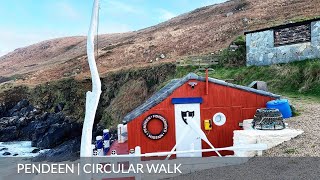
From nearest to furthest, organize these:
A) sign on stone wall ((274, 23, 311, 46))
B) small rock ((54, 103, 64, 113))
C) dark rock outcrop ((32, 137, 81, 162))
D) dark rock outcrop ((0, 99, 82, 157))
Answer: sign on stone wall ((274, 23, 311, 46)) < dark rock outcrop ((32, 137, 81, 162)) < dark rock outcrop ((0, 99, 82, 157)) < small rock ((54, 103, 64, 113))

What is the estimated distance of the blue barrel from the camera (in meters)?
13.2

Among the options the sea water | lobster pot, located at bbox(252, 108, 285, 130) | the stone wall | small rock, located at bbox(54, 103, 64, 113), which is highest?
the stone wall

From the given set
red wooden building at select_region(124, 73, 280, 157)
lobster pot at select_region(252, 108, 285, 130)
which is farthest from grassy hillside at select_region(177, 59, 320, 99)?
lobster pot at select_region(252, 108, 285, 130)

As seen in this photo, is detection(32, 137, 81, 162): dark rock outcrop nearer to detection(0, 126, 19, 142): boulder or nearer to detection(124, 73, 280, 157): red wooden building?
detection(0, 126, 19, 142): boulder

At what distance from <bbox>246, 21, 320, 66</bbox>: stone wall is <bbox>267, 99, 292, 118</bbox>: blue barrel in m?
9.17

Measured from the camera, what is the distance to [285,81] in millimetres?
21297

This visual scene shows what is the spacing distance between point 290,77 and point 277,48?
2.79 metres

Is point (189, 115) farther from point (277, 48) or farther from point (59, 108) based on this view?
point (59, 108)

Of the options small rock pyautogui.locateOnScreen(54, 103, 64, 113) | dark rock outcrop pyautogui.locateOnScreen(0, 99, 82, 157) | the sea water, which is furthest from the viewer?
small rock pyautogui.locateOnScreen(54, 103, 64, 113)

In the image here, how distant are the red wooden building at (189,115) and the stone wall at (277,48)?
10.0 metres

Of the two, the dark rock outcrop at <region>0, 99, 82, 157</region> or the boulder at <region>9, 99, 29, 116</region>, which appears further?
the boulder at <region>9, 99, 29, 116</region>

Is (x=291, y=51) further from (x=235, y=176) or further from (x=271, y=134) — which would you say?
(x=235, y=176)

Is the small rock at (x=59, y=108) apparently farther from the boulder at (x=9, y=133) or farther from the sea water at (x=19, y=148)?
the boulder at (x=9, y=133)

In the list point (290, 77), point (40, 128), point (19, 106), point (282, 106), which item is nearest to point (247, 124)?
point (282, 106)
